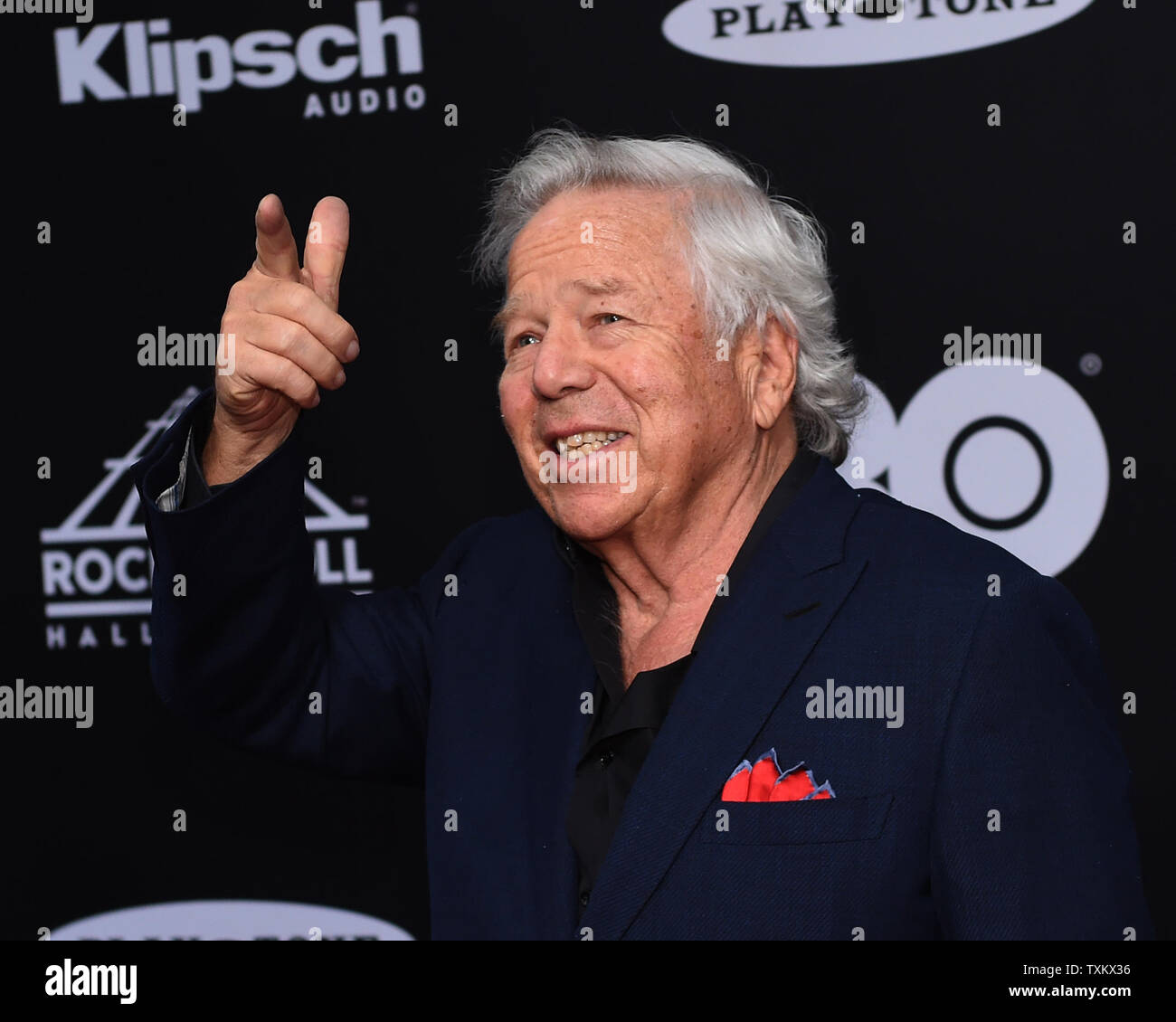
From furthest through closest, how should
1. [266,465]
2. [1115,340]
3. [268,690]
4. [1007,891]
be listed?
[1115,340] → [268,690] → [266,465] → [1007,891]

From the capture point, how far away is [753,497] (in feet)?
5.76

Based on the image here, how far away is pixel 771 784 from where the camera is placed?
4.83 feet

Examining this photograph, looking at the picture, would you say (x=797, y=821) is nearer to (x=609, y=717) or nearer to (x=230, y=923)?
(x=609, y=717)

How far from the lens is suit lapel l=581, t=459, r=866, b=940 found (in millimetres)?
1453

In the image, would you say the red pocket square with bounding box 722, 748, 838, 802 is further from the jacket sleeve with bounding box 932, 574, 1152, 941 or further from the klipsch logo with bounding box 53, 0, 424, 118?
the klipsch logo with bounding box 53, 0, 424, 118

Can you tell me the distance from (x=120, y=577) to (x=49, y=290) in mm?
613

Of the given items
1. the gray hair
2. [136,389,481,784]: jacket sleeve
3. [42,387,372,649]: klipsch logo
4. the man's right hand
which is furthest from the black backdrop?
the man's right hand

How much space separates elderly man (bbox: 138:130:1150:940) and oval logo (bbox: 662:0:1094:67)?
71cm

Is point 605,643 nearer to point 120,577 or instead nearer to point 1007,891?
point 1007,891

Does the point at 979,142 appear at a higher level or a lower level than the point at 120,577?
higher

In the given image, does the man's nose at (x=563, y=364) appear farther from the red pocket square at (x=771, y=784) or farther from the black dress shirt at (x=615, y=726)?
the red pocket square at (x=771, y=784)

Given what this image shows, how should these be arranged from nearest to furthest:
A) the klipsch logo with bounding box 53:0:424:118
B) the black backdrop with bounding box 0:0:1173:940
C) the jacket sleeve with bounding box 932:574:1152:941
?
the jacket sleeve with bounding box 932:574:1152:941, the black backdrop with bounding box 0:0:1173:940, the klipsch logo with bounding box 53:0:424:118

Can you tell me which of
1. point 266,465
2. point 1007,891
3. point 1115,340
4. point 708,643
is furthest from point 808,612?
point 1115,340

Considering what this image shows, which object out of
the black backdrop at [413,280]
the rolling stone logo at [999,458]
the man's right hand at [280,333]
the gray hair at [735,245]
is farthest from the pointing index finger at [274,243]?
the rolling stone logo at [999,458]
